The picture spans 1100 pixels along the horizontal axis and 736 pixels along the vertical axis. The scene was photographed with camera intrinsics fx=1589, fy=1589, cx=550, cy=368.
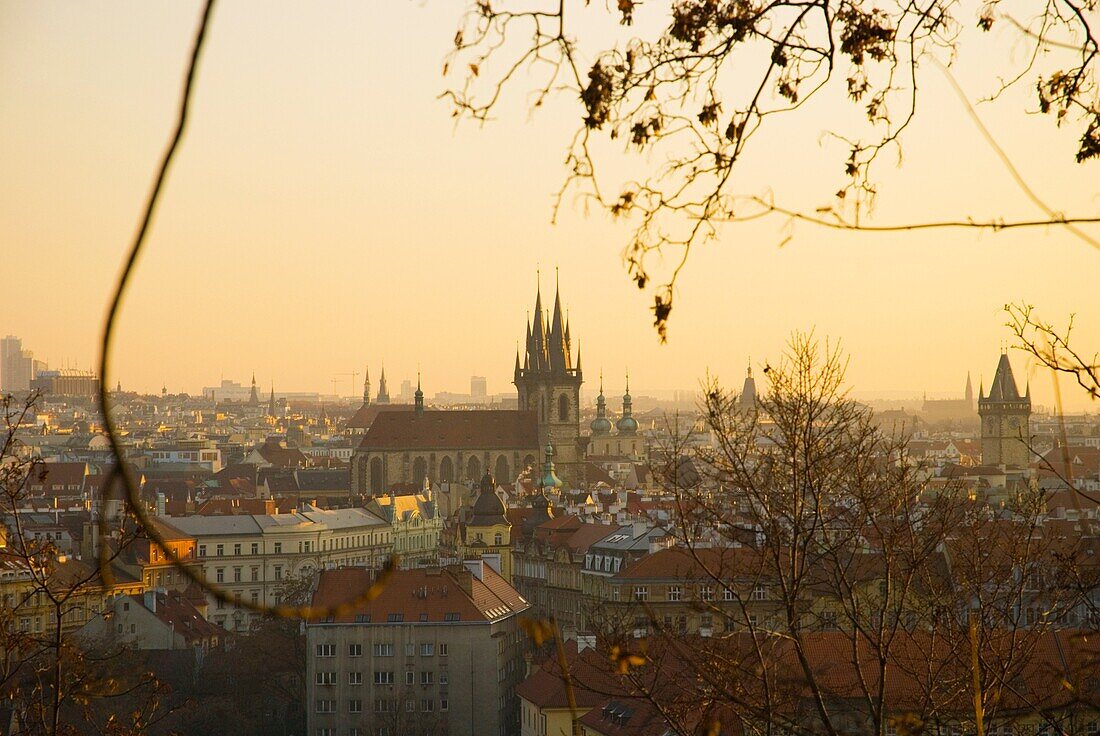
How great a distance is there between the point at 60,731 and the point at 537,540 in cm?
5001

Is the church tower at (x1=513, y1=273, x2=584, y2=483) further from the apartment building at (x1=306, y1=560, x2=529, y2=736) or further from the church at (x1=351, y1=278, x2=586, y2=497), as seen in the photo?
the apartment building at (x1=306, y1=560, x2=529, y2=736)

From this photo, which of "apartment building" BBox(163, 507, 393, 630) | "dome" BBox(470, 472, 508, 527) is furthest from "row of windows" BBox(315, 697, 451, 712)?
"dome" BBox(470, 472, 508, 527)

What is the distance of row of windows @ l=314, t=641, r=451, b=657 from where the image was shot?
40.3 m

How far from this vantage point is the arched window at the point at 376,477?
94.2 m

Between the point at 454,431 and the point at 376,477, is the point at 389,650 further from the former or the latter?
the point at 454,431

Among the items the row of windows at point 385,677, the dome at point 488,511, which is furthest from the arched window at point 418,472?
the row of windows at point 385,677

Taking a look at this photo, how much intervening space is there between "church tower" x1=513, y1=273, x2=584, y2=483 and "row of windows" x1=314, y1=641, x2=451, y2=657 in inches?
2155

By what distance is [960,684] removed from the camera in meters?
10.6

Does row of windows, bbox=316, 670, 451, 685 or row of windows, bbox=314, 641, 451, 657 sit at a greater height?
row of windows, bbox=314, 641, 451, 657

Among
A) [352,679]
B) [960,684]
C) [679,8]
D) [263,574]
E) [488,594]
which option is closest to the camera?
[679,8]

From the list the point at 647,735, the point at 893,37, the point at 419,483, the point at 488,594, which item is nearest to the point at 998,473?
the point at 419,483

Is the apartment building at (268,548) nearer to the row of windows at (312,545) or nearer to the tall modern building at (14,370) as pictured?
the row of windows at (312,545)

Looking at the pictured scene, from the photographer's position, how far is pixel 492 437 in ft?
315

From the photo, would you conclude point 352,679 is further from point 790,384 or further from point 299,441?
point 299,441
